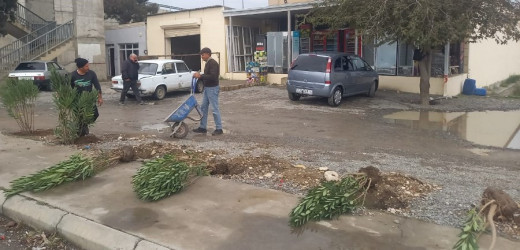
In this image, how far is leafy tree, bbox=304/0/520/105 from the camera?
11969 millimetres

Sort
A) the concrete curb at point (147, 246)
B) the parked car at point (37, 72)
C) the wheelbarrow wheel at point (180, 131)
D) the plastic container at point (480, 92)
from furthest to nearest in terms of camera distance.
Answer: the parked car at point (37, 72) → the plastic container at point (480, 92) → the wheelbarrow wheel at point (180, 131) → the concrete curb at point (147, 246)

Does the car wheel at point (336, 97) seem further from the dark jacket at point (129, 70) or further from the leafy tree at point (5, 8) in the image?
the leafy tree at point (5, 8)

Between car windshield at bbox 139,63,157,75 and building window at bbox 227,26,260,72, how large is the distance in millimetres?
6589

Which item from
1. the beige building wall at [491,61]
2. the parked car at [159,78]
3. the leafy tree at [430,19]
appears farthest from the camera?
the beige building wall at [491,61]

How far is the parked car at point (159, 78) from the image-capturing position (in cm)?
1653

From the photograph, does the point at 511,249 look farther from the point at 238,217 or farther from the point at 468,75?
the point at 468,75

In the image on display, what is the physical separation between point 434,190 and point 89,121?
19.6ft

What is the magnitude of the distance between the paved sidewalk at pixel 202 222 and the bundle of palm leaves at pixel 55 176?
0.10 m

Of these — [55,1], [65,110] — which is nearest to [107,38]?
[55,1]

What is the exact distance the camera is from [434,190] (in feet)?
18.2

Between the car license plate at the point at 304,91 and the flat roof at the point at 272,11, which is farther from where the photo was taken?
the flat roof at the point at 272,11

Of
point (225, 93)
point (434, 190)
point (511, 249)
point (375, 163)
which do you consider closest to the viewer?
point (511, 249)

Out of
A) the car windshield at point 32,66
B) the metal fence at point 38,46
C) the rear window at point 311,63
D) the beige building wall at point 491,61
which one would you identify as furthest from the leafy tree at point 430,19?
the metal fence at point 38,46

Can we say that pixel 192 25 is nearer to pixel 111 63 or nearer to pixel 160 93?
pixel 160 93
